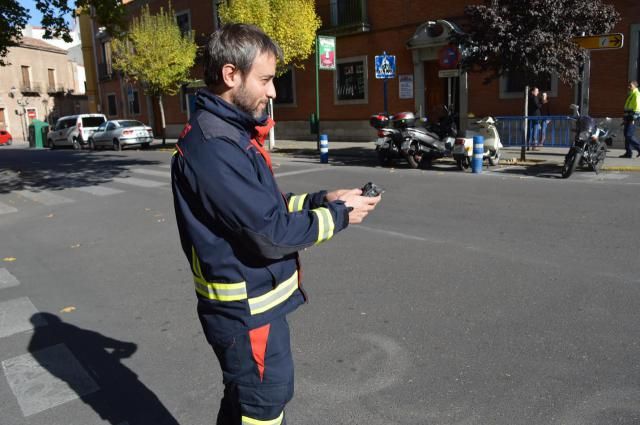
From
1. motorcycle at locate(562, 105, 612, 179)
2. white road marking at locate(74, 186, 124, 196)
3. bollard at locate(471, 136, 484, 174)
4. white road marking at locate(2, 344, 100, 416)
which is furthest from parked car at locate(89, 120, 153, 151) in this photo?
white road marking at locate(2, 344, 100, 416)

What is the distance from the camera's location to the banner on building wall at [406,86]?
19484 millimetres

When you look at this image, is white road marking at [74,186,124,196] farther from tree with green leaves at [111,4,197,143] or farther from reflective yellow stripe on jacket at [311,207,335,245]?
tree with green leaves at [111,4,197,143]

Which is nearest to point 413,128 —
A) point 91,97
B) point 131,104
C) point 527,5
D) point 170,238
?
point 527,5

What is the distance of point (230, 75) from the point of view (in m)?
1.82

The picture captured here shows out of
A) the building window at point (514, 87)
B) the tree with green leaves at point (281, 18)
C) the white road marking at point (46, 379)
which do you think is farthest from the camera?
the tree with green leaves at point (281, 18)

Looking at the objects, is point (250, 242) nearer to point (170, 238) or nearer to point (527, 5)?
point (170, 238)

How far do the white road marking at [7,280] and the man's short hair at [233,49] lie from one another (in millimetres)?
4406

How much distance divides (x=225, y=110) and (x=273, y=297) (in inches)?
25.5

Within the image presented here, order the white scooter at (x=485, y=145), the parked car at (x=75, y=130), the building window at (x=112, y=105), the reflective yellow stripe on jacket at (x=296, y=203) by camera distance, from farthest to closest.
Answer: the building window at (x=112, y=105) → the parked car at (x=75, y=130) → the white scooter at (x=485, y=145) → the reflective yellow stripe on jacket at (x=296, y=203)

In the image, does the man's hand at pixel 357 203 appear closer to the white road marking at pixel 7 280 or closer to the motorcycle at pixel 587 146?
the white road marking at pixel 7 280

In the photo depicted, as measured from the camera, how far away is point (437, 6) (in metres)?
18.4

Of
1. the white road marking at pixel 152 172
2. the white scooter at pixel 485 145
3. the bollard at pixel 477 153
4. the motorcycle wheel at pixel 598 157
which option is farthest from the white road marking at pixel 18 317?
the motorcycle wheel at pixel 598 157

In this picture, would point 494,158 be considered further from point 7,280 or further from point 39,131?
point 39,131

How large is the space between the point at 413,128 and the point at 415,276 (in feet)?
25.9
